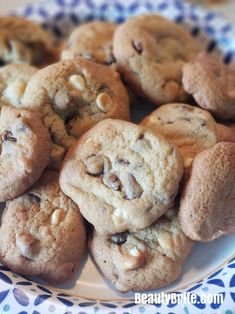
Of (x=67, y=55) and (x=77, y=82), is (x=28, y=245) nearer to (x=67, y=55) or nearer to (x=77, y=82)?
(x=77, y=82)

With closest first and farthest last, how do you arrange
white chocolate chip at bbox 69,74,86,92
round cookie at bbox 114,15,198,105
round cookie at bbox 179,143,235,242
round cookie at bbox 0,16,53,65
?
round cookie at bbox 179,143,235,242 → white chocolate chip at bbox 69,74,86,92 → round cookie at bbox 114,15,198,105 → round cookie at bbox 0,16,53,65

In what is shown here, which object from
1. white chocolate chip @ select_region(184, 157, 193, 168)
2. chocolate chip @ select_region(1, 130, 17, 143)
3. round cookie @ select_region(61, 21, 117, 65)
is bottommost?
white chocolate chip @ select_region(184, 157, 193, 168)

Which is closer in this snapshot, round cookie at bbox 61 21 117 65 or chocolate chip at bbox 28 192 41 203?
chocolate chip at bbox 28 192 41 203

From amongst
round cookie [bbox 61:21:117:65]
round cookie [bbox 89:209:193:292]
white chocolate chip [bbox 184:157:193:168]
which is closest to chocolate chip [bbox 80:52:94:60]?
round cookie [bbox 61:21:117:65]

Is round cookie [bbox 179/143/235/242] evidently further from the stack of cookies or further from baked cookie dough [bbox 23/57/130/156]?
baked cookie dough [bbox 23/57/130/156]

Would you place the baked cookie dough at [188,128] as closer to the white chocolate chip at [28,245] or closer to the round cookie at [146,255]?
the round cookie at [146,255]

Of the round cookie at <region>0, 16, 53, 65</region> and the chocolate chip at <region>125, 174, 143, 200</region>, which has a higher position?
the round cookie at <region>0, 16, 53, 65</region>

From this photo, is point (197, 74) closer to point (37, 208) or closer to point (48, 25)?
point (37, 208)

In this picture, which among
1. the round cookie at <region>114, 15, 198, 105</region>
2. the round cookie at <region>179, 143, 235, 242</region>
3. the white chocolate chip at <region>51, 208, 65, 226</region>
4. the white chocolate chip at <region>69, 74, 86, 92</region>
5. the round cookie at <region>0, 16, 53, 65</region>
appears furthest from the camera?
the round cookie at <region>0, 16, 53, 65</region>

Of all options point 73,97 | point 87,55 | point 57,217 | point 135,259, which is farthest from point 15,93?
point 135,259
